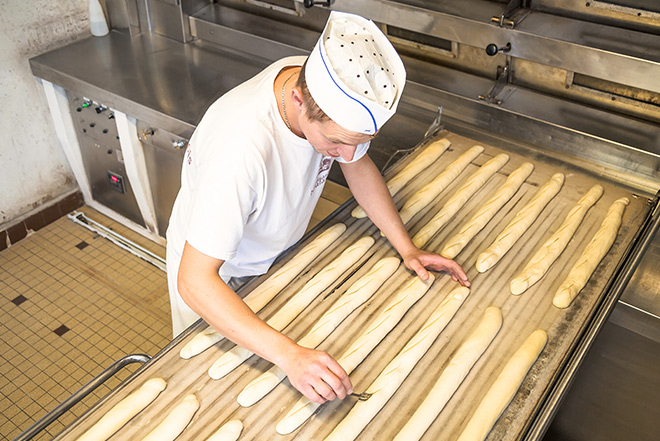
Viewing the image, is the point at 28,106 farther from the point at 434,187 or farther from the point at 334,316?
the point at 334,316

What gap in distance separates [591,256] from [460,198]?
18.5 inches

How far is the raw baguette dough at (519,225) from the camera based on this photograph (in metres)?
1.82

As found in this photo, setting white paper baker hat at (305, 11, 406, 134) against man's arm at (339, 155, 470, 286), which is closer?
white paper baker hat at (305, 11, 406, 134)

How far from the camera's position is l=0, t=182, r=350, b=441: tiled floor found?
2.76m

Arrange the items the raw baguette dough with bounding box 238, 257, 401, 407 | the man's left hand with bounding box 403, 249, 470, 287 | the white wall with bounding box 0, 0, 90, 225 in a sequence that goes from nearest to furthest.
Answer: the raw baguette dough with bounding box 238, 257, 401, 407 → the man's left hand with bounding box 403, 249, 470, 287 → the white wall with bounding box 0, 0, 90, 225

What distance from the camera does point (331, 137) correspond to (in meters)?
1.38

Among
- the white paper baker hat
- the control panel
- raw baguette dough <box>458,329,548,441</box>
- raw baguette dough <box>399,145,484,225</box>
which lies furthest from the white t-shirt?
the control panel

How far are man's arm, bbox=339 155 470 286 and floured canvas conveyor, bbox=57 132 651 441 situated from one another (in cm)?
6

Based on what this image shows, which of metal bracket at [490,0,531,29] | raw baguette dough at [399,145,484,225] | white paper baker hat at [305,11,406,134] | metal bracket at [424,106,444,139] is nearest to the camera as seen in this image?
white paper baker hat at [305,11,406,134]

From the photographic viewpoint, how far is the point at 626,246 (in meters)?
1.85

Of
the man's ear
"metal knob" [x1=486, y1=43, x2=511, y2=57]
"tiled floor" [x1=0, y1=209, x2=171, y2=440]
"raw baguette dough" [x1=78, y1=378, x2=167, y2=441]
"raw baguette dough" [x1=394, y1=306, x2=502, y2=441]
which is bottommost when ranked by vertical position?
"tiled floor" [x1=0, y1=209, x2=171, y2=440]

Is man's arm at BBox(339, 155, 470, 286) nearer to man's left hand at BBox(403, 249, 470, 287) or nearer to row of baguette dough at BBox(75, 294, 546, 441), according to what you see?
man's left hand at BBox(403, 249, 470, 287)

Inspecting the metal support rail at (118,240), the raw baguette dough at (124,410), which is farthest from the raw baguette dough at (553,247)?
the metal support rail at (118,240)

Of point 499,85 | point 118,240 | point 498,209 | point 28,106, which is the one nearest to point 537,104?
point 499,85
